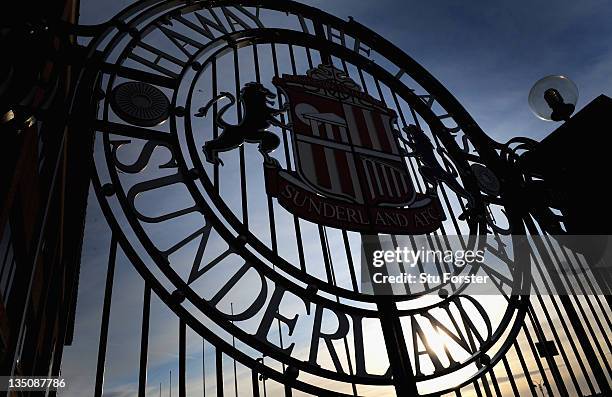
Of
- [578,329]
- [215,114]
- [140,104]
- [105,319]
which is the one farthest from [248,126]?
[578,329]

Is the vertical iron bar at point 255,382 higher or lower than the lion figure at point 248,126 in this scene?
lower

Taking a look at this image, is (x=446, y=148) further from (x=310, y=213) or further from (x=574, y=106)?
(x=310, y=213)

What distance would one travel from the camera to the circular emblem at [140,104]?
8.27ft

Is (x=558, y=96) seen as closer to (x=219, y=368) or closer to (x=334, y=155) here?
(x=334, y=155)

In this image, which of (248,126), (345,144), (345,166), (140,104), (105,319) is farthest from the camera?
(345,144)

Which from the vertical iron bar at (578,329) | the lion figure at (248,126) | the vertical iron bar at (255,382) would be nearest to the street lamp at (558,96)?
the vertical iron bar at (578,329)

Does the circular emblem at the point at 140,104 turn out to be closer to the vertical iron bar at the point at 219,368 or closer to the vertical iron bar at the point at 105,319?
the vertical iron bar at the point at 105,319

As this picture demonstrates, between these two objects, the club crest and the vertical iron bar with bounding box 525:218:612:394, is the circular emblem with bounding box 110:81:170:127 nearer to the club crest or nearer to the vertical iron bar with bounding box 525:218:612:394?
the club crest

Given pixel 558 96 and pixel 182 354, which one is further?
pixel 558 96

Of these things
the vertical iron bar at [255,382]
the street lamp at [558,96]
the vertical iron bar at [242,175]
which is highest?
the street lamp at [558,96]

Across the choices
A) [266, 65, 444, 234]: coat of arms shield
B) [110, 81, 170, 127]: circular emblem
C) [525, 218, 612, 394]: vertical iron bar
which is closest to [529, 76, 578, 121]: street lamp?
[525, 218, 612, 394]: vertical iron bar

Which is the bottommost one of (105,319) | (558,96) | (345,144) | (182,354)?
(182,354)

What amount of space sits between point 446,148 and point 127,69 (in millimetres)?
2921

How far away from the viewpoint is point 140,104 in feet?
8.43
